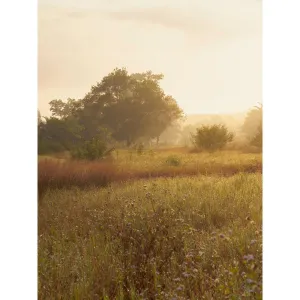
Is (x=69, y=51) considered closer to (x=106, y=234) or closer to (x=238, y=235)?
(x=106, y=234)

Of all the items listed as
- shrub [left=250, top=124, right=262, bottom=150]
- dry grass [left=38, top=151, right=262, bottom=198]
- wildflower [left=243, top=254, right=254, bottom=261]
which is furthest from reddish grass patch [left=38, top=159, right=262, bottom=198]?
wildflower [left=243, top=254, right=254, bottom=261]

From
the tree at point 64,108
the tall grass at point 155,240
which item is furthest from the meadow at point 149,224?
the tree at point 64,108

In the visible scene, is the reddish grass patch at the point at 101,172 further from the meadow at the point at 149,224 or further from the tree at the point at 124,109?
the tree at the point at 124,109

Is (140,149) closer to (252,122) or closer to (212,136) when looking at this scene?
(212,136)

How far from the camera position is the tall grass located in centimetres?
321

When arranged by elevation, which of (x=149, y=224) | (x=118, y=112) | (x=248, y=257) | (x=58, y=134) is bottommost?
(x=248, y=257)

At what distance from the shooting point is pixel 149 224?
3.36 meters

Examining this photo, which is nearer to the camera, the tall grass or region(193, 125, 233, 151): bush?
the tall grass

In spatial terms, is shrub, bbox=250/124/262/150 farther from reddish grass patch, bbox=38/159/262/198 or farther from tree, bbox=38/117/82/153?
tree, bbox=38/117/82/153

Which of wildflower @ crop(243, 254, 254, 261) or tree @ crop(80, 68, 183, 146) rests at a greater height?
tree @ crop(80, 68, 183, 146)

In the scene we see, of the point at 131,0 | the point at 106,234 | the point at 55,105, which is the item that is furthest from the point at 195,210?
the point at 131,0

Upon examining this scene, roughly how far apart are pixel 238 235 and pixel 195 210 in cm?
31

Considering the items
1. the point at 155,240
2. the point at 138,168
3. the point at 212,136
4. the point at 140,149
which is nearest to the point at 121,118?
the point at 140,149

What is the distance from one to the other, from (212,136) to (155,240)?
2.46 ft
